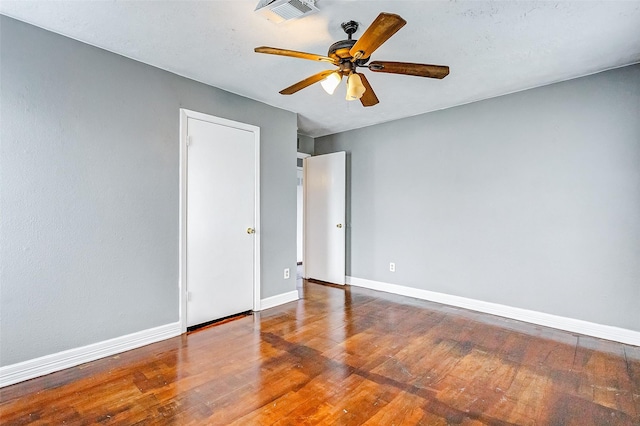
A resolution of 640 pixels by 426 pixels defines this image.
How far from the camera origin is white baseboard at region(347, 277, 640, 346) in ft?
9.15

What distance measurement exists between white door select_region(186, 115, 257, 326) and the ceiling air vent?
146 centimetres

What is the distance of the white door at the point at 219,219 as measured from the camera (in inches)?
119

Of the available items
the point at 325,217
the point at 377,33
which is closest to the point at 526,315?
the point at 325,217

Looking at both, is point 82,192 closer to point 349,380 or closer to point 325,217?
point 349,380

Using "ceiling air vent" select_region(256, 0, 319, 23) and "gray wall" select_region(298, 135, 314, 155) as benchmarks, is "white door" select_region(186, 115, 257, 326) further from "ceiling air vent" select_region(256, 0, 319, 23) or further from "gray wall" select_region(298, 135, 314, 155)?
"gray wall" select_region(298, 135, 314, 155)

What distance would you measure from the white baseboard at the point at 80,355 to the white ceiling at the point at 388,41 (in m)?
2.30

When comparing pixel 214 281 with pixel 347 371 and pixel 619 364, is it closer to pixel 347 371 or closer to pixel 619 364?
pixel 347 371

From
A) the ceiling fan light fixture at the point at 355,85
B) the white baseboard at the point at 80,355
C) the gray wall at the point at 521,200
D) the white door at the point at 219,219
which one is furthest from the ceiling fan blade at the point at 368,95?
the white baseboard at the point at 80,355

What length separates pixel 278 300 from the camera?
3.80 m

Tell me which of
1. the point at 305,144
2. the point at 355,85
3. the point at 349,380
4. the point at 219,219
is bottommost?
the point at 349,380

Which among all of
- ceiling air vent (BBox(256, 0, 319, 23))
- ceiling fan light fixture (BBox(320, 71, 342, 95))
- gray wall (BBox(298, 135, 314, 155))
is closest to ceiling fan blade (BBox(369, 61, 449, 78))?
ceiling fan light fixture (BBox(320, 71, 342, 95))

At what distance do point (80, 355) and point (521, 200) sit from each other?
421cm

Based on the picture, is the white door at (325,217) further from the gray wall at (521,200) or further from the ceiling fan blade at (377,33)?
the ceiling fan blade at (377,33)

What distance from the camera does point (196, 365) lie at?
234cm
